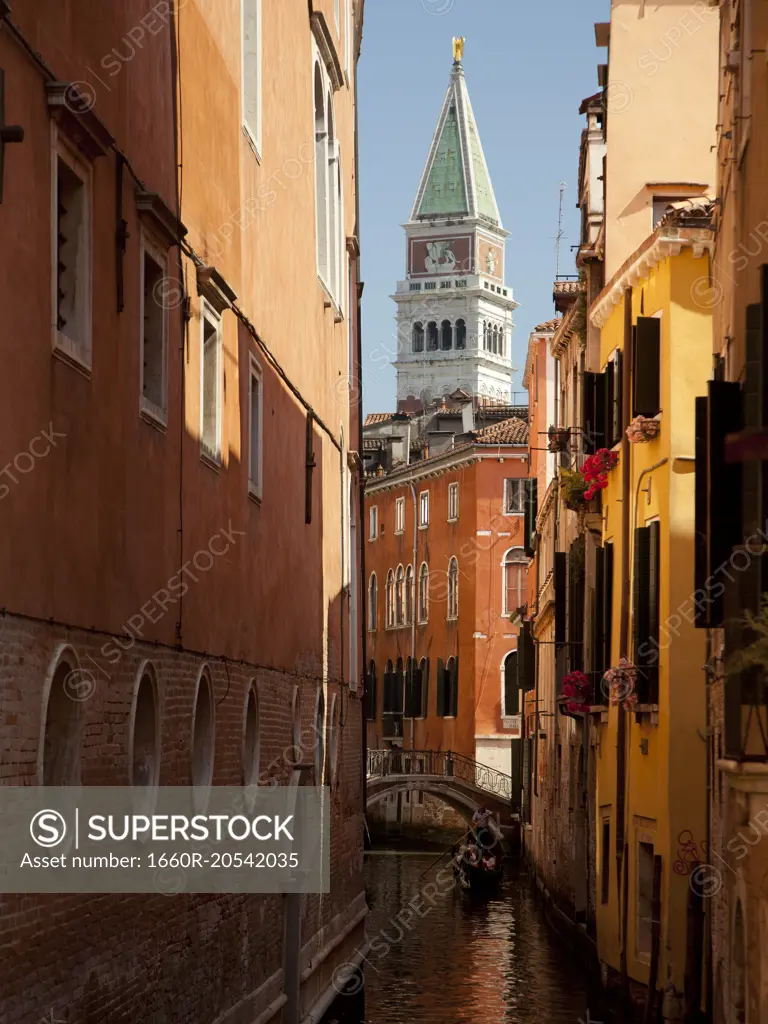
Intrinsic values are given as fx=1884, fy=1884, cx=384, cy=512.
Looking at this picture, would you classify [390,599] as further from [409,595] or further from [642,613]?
[642,613]

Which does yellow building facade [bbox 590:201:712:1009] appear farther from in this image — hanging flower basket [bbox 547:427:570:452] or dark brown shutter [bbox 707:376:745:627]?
hanging flower basket [bbox 547:427:570:452]

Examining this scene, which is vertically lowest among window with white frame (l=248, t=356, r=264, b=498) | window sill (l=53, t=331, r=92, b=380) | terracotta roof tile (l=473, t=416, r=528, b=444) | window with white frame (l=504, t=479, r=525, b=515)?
window sill (l=53, t=331, r=92, b=380)

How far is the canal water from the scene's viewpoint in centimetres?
2205

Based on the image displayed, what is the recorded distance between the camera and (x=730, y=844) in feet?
41.1

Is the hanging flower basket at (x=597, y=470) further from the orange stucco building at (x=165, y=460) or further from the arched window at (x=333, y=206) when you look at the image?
the arched window at (x=333, y=206)

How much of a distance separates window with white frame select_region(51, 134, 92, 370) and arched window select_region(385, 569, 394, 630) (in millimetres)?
51820

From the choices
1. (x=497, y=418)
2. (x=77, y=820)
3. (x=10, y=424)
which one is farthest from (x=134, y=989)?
(x=497, y=418)

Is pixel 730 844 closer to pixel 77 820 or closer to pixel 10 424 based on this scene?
pixel 77 820

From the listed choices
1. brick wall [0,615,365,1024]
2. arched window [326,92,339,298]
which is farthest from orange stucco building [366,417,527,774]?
brick wall [0,615,365,1024]

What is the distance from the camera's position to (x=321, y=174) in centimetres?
2131

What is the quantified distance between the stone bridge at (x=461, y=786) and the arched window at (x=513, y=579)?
15.6 ft

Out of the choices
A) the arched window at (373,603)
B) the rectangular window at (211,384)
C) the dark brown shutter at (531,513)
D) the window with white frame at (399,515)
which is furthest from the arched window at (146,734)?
the arched window at (373,603)

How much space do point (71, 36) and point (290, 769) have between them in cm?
918

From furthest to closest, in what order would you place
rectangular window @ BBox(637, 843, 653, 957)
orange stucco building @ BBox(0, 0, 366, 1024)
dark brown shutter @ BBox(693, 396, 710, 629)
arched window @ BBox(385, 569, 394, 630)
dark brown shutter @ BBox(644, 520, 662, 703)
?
arched window @ BBox(385, 569, 394, 630) < rectangular window @ BBox(637, 843, 653, 957) < dark brown shutter @ BBox(644, 520, 662, 703) < dark brown shutter @ BBox(693, 396, 710, 629) < orange stucco building @ BBox(0, 0, 366, 1024)
